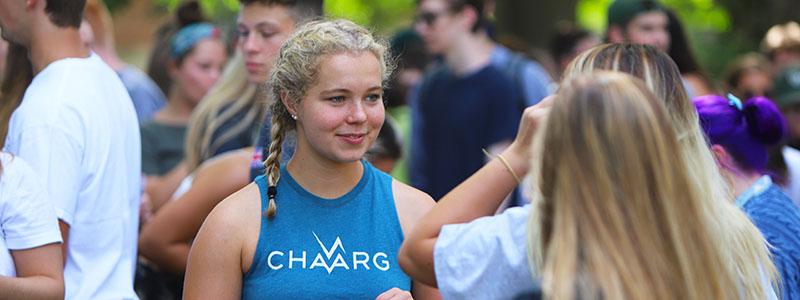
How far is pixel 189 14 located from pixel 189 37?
0.55 meters

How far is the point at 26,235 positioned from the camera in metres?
→ 3.81

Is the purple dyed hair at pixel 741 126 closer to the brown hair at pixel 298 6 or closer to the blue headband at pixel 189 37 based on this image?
the brown hair at pixel 298 6

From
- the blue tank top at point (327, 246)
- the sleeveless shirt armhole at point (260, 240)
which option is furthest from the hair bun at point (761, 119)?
the sleeveless shirt armhole at point (260, 240)

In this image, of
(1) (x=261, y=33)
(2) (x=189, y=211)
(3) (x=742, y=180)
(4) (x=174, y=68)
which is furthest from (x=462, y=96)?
(3) (x=742, y=180)

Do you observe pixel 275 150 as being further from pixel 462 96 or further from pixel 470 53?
pixel 470 53

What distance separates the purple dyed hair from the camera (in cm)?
410

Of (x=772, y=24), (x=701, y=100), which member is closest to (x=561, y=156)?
(x=701, y=100)

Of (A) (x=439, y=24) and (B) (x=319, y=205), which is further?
(A) (x=439, y=24)

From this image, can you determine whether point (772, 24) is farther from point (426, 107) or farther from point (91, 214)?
point (91, 214)

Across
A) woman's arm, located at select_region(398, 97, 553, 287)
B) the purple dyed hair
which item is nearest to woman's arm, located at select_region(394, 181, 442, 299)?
woman's arm, located at select_region(398, 97, 553, 287)

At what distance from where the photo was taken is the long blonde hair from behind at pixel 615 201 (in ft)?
8.45

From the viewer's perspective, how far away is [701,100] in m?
4.14

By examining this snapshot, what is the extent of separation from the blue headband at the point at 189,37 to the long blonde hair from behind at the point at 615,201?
197 inches

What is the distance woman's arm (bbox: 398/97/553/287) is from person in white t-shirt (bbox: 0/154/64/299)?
4.20ft
